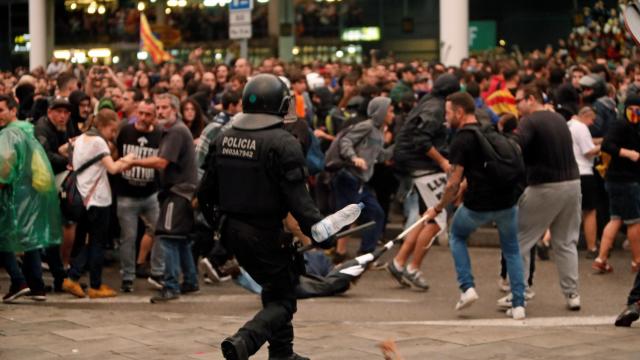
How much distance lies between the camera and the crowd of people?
10.1m

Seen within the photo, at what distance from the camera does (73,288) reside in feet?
37.8

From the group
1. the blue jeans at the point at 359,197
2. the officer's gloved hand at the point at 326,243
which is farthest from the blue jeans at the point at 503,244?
the officer's gloved hand at the point at 326,243

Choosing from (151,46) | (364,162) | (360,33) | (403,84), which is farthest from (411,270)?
(360,33)

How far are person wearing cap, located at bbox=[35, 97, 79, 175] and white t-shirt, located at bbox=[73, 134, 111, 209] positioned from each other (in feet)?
1.27

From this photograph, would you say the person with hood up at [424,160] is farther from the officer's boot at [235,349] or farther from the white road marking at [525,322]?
the officer's boot at [235,349]

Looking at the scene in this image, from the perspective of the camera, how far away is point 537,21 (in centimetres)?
4069

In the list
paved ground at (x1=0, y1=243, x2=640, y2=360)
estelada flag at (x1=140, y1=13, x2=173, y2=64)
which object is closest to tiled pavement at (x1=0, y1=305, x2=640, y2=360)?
paved ground at (x1=0, y1=243, x2=640, y2=360)

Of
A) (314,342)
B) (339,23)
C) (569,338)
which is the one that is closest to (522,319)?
(569,338)

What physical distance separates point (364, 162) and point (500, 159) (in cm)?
299

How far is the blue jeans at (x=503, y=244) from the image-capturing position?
33.0 feet

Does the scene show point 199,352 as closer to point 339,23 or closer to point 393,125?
point 393,125

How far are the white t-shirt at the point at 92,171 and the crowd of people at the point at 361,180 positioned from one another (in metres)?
0.01

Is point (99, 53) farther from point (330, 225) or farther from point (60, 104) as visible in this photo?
point (330, 225)

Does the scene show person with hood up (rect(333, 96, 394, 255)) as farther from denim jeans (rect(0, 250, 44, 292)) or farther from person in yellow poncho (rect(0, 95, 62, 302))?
denim jeans (rect(0, 250, 44, 292))
